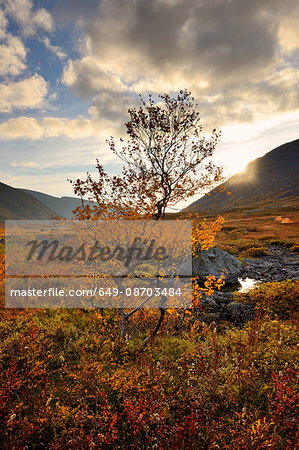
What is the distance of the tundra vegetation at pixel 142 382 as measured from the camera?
12.3 ft

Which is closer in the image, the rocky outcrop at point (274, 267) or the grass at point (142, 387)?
the grass at point (142, 387)

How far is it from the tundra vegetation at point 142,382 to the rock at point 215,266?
794 cm

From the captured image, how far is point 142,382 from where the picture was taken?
4895 mm

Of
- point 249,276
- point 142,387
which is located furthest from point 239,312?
point 142,387

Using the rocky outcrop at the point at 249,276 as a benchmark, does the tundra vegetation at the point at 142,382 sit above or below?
above

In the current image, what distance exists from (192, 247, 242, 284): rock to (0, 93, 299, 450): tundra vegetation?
7943mm

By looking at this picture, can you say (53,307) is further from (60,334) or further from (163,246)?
(163,246)

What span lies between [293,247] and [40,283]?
2835cm

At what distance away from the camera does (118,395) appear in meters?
4.85

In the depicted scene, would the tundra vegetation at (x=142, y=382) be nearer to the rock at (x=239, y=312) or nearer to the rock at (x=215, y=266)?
the rock at (x=239, y=312)

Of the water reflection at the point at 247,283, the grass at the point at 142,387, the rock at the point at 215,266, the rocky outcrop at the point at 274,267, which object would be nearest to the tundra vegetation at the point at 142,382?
the grass at the point at 142,387

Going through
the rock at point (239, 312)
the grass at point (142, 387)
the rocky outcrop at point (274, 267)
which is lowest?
the rock at point (239, 312)

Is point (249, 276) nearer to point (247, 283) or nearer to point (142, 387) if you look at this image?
point (247, 283)

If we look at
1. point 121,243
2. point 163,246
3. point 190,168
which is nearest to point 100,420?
point 121,243
